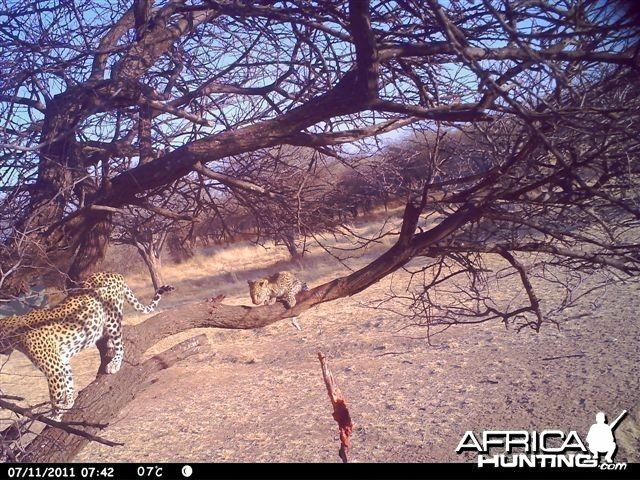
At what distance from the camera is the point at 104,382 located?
447 centimetres

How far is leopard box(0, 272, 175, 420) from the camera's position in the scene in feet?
16.0

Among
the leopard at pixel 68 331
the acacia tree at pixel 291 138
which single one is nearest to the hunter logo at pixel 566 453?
the acacia tree at pixel 291 138

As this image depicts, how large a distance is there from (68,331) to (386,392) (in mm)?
5046

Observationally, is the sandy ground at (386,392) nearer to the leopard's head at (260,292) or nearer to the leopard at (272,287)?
the leopard at (272,287)

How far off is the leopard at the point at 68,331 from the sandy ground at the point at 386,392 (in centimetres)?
40

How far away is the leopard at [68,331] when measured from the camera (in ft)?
16.0

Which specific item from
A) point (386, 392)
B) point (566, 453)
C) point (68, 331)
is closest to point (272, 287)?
point (386, 392)

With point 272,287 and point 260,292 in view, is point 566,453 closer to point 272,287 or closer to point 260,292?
point 272,287

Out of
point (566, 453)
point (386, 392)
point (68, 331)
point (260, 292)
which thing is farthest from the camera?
point (386, 392)

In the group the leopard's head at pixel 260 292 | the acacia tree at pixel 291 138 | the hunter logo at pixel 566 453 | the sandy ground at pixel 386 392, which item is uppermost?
the acacia tree at pixel 291 138

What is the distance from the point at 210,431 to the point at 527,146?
647 cm

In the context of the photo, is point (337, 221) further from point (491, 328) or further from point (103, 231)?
point (491, 328)

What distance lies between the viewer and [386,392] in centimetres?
862

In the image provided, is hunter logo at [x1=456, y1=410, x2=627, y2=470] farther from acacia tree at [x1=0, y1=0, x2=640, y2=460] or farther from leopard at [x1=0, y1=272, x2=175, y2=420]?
leopard at [x1=0, y1=272, x2=175, y2=420]
